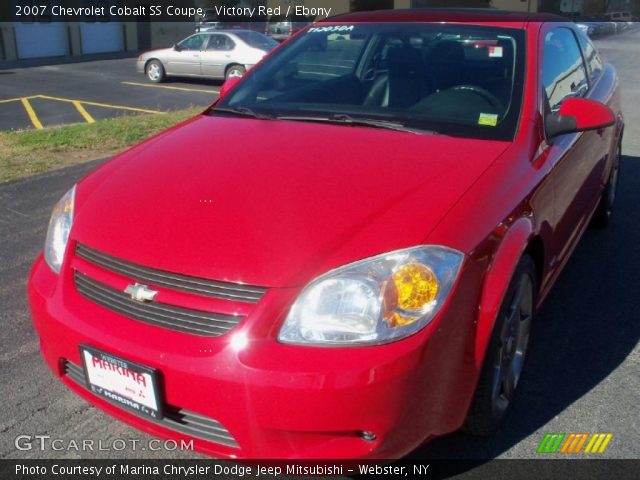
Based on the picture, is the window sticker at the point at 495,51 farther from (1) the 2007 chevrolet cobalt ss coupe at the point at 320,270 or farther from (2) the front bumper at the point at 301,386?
(2) the front bumper at the point at 301,386

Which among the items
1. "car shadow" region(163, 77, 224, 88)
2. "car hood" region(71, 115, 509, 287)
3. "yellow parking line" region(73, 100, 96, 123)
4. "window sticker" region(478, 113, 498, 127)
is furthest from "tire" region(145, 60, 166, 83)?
"window sticker" region(478, 113, 498, 127)

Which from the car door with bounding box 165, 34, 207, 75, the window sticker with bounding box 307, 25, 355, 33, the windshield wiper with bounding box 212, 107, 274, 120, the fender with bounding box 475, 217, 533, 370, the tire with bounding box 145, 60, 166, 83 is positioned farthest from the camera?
the tire with bounding box 145, 60, 166, 83

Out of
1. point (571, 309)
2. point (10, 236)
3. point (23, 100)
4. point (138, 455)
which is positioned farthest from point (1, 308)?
point (23, 100)

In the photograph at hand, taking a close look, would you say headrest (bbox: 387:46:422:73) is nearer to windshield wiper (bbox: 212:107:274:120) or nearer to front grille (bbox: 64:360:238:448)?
windshield wiper (bbox: 212:107:274:120)

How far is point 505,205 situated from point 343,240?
0.68 metres

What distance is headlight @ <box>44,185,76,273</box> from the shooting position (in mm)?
2578

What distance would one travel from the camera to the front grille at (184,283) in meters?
2.07

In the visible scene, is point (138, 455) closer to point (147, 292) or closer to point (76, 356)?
point (76, 356)

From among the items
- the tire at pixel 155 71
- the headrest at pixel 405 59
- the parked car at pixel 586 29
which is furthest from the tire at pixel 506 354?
the tire at pixel 155 71

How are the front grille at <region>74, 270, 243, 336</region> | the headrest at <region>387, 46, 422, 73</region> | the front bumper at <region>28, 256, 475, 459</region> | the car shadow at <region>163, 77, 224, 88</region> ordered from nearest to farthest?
the front bumper at <region>28, 256, 475, 459</region> → the front grille at <region>74, 270, 243, 336</region> → the headrest at <region>387, 46, 422, 73</region> → the car shadow at <region>163, 77, 224, 88</region>

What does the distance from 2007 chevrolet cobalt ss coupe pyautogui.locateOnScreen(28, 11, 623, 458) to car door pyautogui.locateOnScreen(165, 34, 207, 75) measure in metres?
12.8

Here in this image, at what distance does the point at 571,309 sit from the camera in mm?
3777

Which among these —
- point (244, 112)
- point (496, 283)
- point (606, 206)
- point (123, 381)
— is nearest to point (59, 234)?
point (123, 381)

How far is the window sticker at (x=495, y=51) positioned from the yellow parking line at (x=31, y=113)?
8.37 meters
